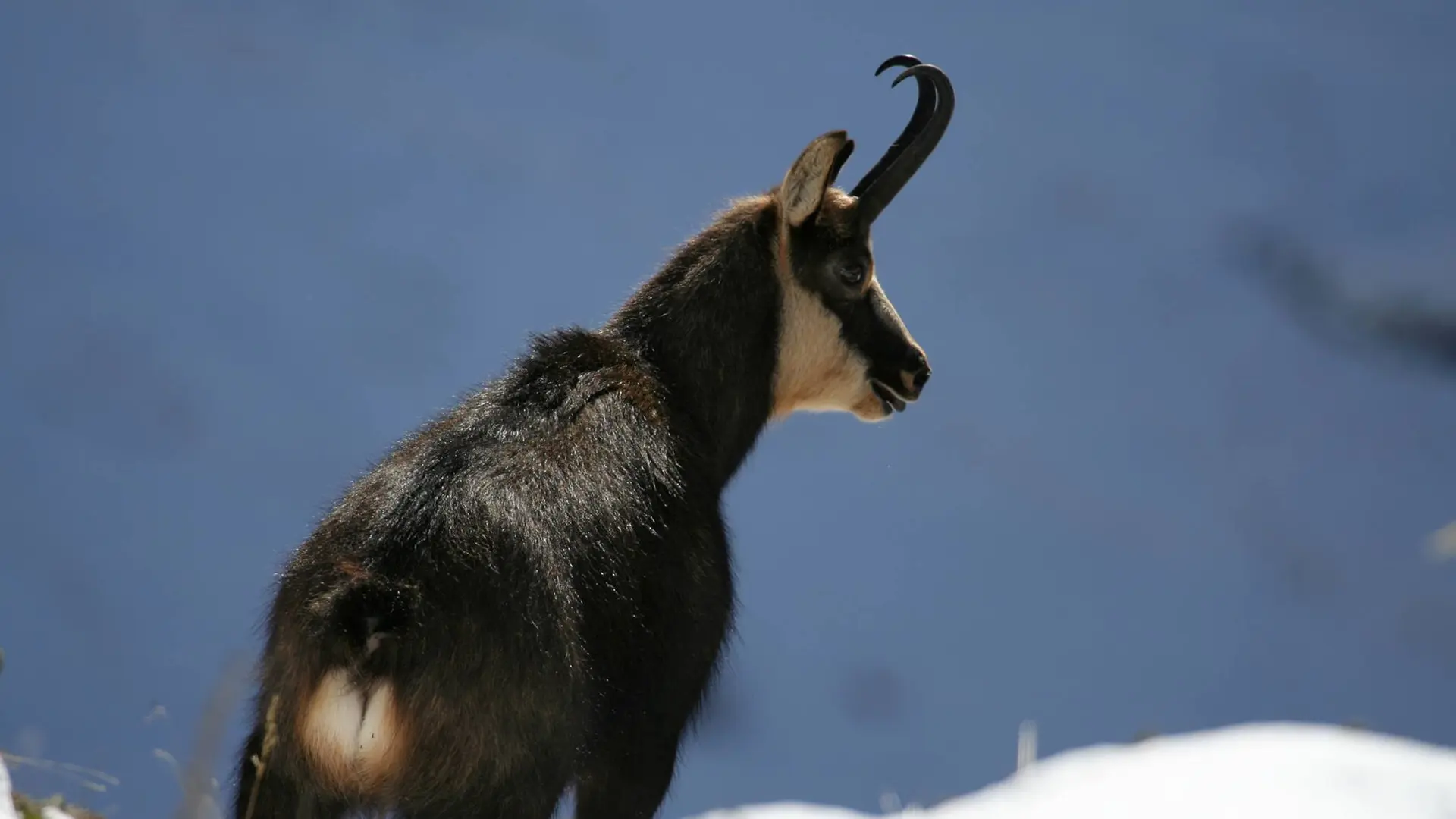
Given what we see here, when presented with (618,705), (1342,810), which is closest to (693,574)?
(618,705)

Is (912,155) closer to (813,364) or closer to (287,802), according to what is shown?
(813,364)

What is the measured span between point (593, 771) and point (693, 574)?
2.02 ft

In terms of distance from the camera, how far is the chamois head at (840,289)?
5.64 m

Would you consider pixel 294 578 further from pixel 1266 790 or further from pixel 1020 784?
pixel 1266 790

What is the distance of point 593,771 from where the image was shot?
14.8ft

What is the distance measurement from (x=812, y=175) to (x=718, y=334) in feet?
2.01

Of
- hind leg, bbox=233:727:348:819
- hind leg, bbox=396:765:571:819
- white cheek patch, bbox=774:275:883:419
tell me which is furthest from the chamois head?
hind leg, bbox=233:727:348:819

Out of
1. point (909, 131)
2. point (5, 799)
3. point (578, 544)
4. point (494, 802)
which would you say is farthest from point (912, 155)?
point (5, 799)

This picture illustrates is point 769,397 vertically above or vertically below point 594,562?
above

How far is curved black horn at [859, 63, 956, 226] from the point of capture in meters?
5.78

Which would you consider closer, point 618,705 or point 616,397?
point 618,705

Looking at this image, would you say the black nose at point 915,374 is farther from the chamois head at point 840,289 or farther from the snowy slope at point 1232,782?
the snowy slope at point 1232,782

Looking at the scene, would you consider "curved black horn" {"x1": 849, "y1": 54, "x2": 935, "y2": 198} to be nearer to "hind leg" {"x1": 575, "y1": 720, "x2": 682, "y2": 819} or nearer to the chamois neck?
the chamois neck

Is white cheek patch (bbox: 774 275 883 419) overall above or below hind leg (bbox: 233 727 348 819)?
above
